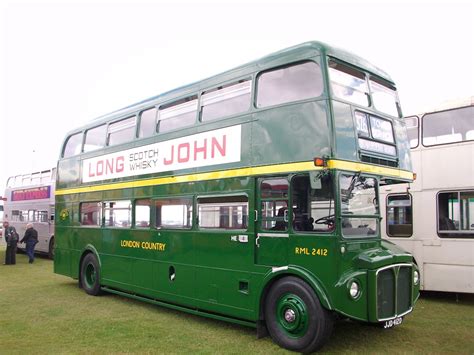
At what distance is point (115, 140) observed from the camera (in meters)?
10.5

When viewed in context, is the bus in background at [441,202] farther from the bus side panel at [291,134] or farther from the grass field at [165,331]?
the bus side panel at [291,134]

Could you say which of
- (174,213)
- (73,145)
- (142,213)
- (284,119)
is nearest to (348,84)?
(284,119)

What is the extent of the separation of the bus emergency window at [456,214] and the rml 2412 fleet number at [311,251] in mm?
4825

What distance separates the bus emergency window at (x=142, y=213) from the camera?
30.4 ft

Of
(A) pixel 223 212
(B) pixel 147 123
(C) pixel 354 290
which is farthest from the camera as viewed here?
(B) pixel 147 123

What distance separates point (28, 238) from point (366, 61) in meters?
14.8

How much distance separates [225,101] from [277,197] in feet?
6.72

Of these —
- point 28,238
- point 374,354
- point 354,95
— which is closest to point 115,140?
point 354,95

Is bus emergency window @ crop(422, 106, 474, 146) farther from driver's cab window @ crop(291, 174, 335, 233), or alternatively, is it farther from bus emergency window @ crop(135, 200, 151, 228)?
bus emergency window @ crop(135, 200, 151, 228)

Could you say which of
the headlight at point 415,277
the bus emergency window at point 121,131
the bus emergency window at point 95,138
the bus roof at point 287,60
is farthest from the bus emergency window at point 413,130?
the bus emergency window at point 95,138

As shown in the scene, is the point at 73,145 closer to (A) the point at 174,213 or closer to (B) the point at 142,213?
(B) the point at 142,213

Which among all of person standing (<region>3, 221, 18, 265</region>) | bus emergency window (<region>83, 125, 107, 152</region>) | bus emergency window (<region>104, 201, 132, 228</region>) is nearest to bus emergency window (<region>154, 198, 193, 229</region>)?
bus emergency window (<region>104, 201, 132, 228</region>)

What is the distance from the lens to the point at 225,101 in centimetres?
784

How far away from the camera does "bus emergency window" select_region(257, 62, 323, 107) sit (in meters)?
6.48
